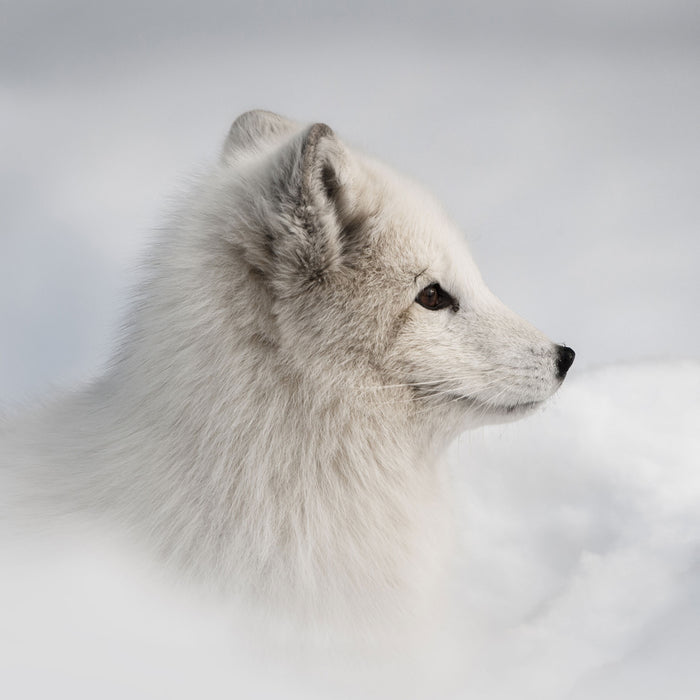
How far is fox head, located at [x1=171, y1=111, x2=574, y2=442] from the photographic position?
2465 mm

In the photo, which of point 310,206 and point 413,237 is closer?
point 310,206

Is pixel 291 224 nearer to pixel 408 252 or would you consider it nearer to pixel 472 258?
pixel 408 252

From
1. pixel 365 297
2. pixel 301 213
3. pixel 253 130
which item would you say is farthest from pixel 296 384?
pixel 253 130

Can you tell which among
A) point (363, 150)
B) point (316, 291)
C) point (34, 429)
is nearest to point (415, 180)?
point (363, 150)

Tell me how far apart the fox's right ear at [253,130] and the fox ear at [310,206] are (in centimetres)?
73

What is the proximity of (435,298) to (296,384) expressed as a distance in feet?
1.58

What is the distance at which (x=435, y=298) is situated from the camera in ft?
8.64

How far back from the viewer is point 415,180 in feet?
9.97

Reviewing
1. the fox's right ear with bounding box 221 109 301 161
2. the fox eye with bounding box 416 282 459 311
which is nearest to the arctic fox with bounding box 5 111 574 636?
the fox eye with bounding box 416 282 459 311

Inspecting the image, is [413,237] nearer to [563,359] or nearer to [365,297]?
[365,297]

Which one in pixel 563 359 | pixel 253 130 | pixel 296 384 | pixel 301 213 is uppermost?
pixel 253 130

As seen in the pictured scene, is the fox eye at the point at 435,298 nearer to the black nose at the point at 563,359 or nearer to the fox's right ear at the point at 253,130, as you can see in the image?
the black nose at the point at 563,359

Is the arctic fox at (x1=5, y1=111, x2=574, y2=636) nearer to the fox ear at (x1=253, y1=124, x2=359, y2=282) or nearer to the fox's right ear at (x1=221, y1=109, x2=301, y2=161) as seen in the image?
the fox ear at (x1=253, y1=124, x2=359, y2=282)

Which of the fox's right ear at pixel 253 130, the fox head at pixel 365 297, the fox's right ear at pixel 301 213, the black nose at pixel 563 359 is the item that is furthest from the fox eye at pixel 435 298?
the fox's right ear at pixel 253 130
